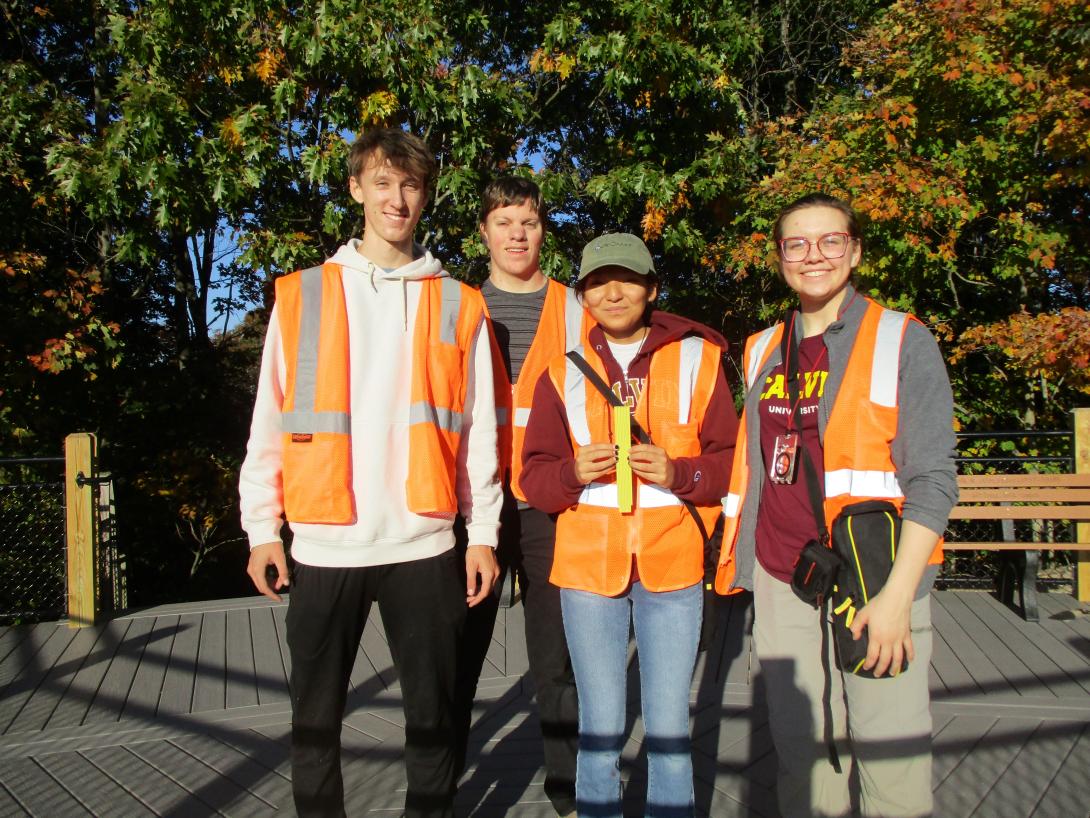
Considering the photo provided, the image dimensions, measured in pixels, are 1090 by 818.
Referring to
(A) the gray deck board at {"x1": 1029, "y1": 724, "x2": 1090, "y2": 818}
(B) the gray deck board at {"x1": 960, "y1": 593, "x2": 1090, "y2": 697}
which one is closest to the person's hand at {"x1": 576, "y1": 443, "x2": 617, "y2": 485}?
(A) the gray deck board at {"x1": 1029, "y1": 724, "x2": 1090, "y2": 818}

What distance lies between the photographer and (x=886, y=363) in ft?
6.32

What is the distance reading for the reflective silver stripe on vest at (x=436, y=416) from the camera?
2184 millimetres

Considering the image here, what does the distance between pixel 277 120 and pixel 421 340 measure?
5.60 metres

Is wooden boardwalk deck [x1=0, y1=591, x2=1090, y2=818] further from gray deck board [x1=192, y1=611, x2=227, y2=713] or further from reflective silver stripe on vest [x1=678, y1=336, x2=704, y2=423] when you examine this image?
reflective silver stripe on vest [x1=678, y1=336, x2=704, y2=423]

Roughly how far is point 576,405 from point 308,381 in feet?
2.38

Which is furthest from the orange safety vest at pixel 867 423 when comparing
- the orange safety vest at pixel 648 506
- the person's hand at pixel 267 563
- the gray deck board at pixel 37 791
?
the gray deck board at pixel 37 791

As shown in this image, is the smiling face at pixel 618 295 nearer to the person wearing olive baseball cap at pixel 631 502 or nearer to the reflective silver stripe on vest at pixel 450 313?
the person wearing olive baseball cap at pixel 631 502

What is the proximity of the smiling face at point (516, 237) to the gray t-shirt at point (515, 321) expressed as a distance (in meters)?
0.07

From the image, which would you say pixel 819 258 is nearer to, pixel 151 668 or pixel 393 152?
pixel 393 152

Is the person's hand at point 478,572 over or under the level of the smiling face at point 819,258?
under

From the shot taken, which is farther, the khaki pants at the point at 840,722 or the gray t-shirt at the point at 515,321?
the gray t-shirt at the point at 515,321

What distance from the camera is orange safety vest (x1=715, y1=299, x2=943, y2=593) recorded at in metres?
1.92

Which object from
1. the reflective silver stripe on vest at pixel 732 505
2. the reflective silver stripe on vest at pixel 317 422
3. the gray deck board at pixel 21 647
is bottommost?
the gray deck board at pixel 21 647

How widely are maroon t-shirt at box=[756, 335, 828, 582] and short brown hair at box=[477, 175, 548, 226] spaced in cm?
106
